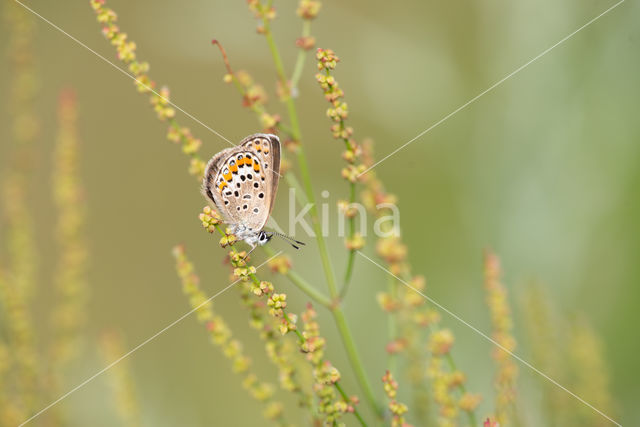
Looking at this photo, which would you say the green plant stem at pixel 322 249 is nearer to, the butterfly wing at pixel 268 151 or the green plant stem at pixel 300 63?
the green plant stem at pixel 300 63

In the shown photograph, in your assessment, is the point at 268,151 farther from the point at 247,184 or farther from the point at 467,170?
the point at 467,170

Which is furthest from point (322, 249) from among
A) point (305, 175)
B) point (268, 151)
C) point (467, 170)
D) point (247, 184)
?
point (467, 170)

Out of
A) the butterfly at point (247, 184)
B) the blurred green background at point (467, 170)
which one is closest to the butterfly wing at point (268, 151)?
the butterfly at point (247, 184)

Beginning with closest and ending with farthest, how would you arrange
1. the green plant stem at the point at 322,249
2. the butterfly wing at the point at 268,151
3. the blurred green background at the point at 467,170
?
the green plant stem at the point at 322,249, the butterfly wing at the point at 268,151, the blurred green background at the point at 467,170

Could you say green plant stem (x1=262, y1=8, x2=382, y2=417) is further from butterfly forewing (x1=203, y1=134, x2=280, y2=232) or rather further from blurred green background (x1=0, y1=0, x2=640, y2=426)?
blurred green background (x1=0, y1=0, x2=640, y2=426)

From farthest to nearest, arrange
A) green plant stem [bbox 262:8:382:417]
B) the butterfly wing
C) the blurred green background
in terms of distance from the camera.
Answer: the blurred green background → the butterfly wing → green plant stem [bbox 262:8:382:417]

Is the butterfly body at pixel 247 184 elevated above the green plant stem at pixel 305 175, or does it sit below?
Answer: above

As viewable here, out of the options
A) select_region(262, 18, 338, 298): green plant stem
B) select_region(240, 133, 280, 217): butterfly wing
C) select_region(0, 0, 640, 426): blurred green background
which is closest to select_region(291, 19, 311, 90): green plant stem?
select_region(262, 18, 338, 298): green plant stem

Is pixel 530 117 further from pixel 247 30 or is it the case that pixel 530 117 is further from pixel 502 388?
pixel 502 388
